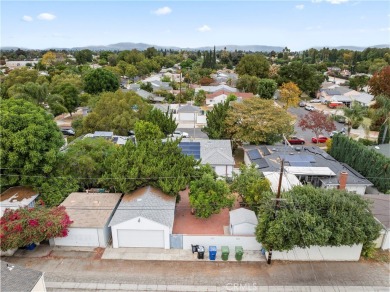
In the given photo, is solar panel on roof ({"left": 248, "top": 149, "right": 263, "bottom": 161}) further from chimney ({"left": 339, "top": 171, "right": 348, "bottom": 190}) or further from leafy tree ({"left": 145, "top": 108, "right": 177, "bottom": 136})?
leafy tree ({"left": 145, "top": 108, "right": 177, "bottom": 136})

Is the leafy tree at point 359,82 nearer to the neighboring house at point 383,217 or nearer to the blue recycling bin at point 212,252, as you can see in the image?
the neighboring house at point 383,217

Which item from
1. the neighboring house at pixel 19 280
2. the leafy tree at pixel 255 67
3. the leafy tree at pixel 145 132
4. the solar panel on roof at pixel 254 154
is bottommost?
the solar panel on roof at pixel 254 154

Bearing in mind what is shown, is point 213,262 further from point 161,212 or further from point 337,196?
point 337,196

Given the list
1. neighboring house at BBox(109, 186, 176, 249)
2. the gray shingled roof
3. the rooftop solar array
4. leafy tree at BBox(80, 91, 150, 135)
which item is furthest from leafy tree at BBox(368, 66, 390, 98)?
neighboring house at BBox(109, 186, 176, 249)

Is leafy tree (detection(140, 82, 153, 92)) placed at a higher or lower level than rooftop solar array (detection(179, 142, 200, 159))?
higher

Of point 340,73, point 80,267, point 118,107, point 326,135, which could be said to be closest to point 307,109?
point 326,135

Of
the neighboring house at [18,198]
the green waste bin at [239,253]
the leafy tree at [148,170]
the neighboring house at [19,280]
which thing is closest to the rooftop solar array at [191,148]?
the leafy tree at [148,170]

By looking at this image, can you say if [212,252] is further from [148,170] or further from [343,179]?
[343,179]

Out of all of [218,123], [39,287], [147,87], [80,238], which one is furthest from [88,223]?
[147,87]
